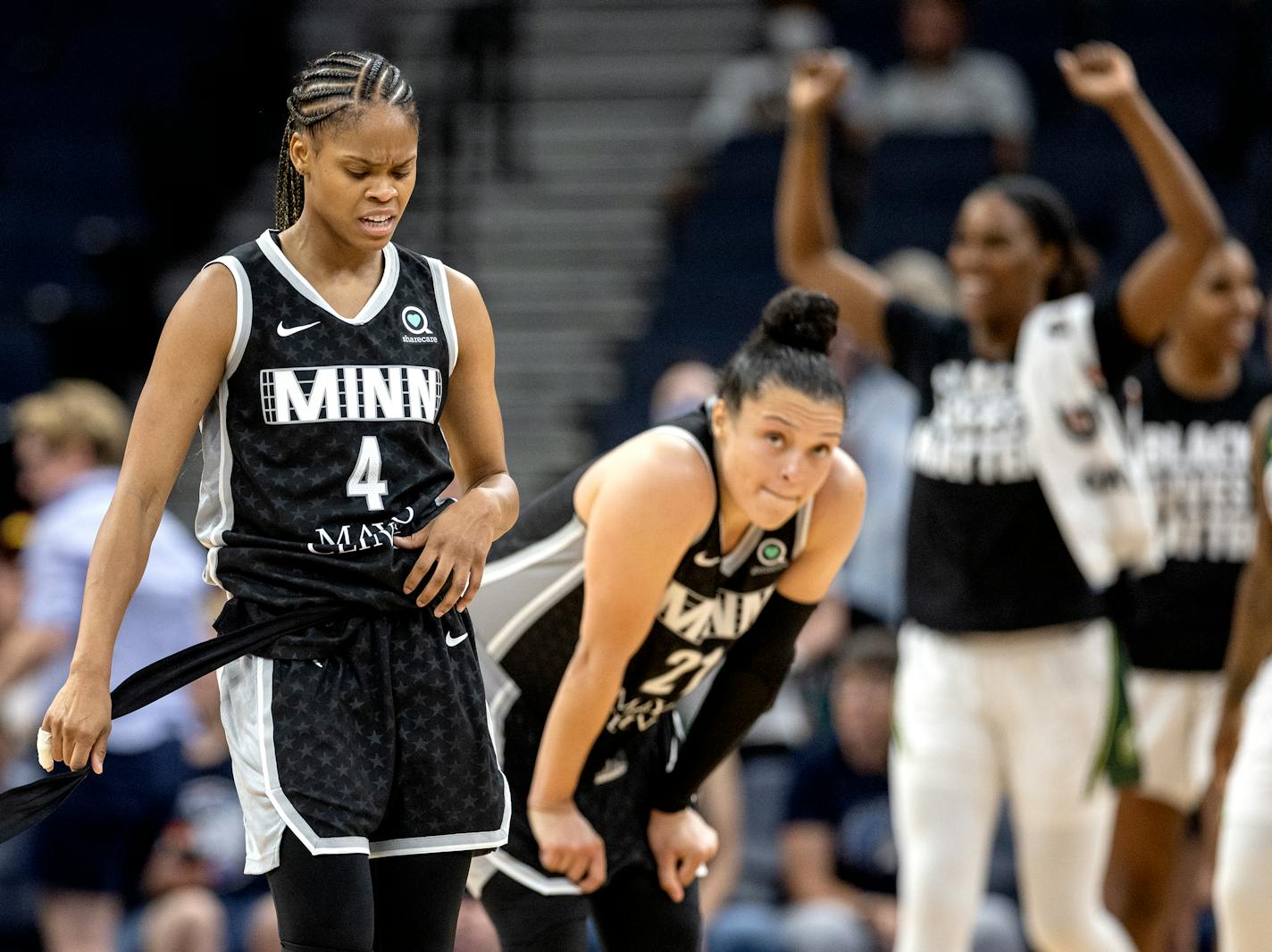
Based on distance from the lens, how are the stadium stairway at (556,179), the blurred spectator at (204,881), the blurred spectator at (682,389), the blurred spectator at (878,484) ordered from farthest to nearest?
1. the stadium stairway at (556,179)
2. the blurred spectator at (878,484)
3. the blurred spectator at (682,389)
4. the blurred spectator at (204,881)

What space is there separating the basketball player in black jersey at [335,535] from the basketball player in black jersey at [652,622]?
1.71 ft

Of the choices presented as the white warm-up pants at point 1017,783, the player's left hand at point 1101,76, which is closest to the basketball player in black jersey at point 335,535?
the white warm-up pants at point 1017,783

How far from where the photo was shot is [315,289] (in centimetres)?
251

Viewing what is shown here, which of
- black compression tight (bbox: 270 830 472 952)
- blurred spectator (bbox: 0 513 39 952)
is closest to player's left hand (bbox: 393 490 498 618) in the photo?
black compression tight (bbox: 270 830 472 952)

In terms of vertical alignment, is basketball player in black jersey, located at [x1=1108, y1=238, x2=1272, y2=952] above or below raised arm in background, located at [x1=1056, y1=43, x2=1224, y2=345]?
below

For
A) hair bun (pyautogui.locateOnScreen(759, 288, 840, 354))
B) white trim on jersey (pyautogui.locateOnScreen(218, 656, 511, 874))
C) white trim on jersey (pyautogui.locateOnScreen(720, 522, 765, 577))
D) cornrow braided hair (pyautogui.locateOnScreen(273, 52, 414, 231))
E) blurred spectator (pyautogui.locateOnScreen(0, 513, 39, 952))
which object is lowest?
blurred spectator (pyautogui.locateOnScreen(0, 513, 39, 952))

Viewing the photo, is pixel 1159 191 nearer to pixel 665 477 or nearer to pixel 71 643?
pixel 665 477

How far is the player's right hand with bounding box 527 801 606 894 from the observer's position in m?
3.11

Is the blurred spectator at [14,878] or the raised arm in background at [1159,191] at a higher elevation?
the raised arm in background at [1159,191]

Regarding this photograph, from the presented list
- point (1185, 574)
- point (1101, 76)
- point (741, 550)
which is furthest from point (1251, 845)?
point (1101, 76)

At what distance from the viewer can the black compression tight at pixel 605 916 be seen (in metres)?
3.15

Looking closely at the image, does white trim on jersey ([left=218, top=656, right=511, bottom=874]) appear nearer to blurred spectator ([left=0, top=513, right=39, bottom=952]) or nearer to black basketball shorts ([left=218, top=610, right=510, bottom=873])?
black basketball shorts ([left=218, top=610, right=510, bottom=873])

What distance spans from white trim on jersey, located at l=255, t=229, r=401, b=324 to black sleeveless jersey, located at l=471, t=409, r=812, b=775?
74cm

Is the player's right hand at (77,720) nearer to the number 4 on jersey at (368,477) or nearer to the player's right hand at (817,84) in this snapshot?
the number 4 on jersey at (368,477)
